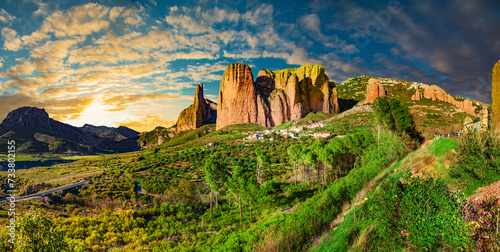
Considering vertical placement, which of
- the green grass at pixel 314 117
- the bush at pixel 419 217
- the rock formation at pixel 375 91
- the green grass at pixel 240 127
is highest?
the rock formation at pixel 375 91

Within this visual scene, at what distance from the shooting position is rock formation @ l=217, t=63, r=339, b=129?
393 ft

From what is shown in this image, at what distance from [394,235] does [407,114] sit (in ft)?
99.7

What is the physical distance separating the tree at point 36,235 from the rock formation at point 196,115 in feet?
535

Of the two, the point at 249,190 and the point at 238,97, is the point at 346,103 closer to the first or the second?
the point at 238,97

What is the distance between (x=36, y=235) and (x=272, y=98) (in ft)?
394

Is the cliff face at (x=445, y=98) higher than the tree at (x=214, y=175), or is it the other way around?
the cliff face at (x=445, y=98)

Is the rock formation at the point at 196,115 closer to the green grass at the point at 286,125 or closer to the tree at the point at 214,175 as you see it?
the green grass at the point at 286,125

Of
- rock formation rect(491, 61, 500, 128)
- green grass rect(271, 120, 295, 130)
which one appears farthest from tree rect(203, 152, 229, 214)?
green grass rect(271, 120, 295, 130)

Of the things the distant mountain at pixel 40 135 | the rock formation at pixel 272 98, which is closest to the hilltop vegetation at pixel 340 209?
the rock formation at pixel 272 98

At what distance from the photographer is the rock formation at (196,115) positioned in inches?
6658

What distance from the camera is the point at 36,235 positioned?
25.6ft

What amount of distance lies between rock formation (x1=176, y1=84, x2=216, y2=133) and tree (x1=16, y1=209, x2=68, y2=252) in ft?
535

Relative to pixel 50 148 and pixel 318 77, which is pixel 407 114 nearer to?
pixel 318 77

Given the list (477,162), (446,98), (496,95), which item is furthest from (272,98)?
(477,162)
